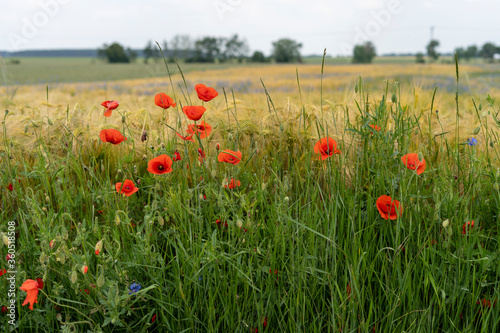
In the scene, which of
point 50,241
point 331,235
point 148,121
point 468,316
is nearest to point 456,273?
point 468,316

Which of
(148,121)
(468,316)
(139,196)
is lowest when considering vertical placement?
(468,316)

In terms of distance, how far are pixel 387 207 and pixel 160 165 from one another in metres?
0.75

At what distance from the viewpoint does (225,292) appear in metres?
1.09

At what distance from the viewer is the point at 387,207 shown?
3.96 ft

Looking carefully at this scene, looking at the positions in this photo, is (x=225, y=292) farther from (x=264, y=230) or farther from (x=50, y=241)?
(x=50, y=241)

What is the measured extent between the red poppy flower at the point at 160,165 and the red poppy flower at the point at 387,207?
0.68 meters

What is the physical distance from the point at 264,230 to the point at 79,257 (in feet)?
1.85

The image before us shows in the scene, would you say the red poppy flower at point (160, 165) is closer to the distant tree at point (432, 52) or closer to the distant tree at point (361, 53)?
the distant tree at point (361, 53)

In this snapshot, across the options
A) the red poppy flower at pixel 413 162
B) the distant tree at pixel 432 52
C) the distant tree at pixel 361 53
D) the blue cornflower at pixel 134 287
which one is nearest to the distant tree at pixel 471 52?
the distant tree at pixel 432 52

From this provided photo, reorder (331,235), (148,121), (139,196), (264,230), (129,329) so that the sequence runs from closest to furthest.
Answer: (129,329) → (331,235) → (264,230) → (139,196) → (148,121)

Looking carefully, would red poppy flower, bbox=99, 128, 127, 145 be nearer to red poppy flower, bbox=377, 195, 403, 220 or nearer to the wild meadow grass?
the wild meadow grass

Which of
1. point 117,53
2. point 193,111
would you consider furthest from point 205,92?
point 117,53

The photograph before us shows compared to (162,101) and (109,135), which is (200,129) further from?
(109,135)

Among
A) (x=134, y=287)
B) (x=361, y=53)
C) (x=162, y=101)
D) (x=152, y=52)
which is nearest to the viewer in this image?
(x=134, y=287)
